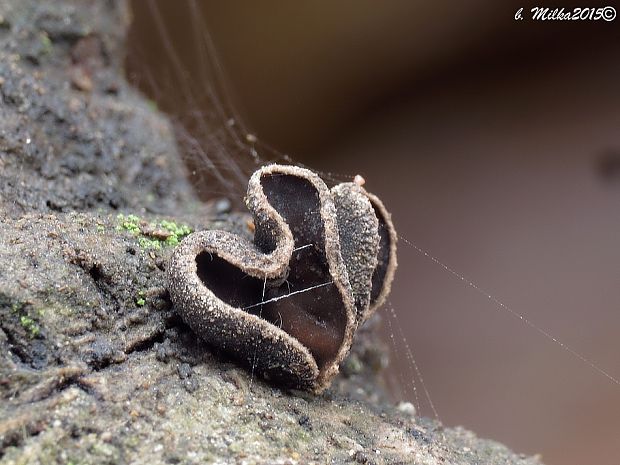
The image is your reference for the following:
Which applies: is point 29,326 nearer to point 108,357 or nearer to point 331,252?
point 108,357

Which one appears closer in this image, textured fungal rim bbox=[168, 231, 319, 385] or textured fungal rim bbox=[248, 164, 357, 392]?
textured fungal rim bbox=[168, 231, 319, 385]

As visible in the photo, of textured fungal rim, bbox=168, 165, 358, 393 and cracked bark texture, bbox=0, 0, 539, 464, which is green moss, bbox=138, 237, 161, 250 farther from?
textured fungal rim, bbox=168, 165, 358, 393

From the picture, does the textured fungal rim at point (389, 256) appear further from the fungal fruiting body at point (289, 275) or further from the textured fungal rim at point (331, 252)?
the textured fungal rim at point (331, 252)

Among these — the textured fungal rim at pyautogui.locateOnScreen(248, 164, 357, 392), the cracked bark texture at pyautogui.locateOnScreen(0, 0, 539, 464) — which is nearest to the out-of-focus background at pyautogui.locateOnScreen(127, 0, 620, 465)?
the cracked bark texture at pyautogui.locateOnScreen(0, 0, 539, 464)

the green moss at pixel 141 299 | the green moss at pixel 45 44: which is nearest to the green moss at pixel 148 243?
the green moss at pixel 141 299

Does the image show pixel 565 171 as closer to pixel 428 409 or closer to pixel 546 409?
pixel 546 409

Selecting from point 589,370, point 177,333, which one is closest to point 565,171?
point 589,370
